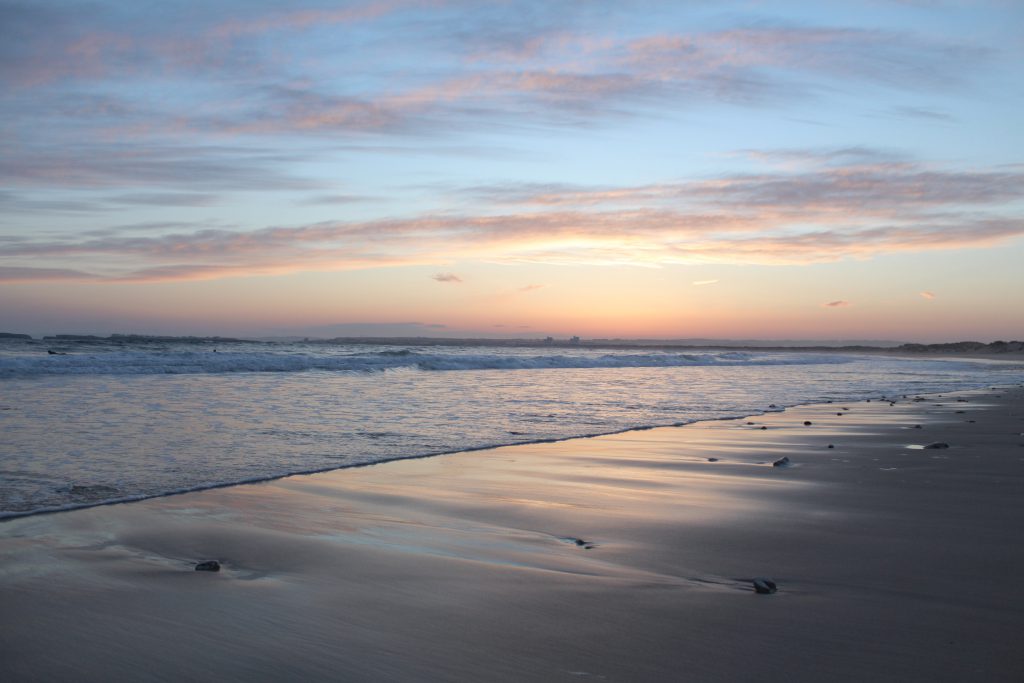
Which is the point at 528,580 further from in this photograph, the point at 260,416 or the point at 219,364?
the point at 219,364

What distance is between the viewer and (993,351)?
6806 cm

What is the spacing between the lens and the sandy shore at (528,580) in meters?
2.46

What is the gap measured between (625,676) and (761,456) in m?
5.30

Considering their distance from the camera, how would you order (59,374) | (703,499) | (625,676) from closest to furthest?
(625,676) < (703,499) < (59,374)

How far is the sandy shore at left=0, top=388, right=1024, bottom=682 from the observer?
2.46m

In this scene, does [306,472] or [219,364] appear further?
[219,364]

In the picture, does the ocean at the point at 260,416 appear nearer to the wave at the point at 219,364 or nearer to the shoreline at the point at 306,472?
the shoreline at the point at 306,472

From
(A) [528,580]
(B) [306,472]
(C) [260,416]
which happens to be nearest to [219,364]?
(C) [260,416]

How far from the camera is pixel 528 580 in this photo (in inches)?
131

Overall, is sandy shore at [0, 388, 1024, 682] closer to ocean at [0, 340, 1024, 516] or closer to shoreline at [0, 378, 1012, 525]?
shoreline at [0, 378, 1012, 525]

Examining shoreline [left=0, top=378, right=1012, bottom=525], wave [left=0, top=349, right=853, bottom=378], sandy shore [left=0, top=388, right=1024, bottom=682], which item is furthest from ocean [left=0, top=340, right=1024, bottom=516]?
sandy shore [left=0, top=388, right=1024, bottom=682]

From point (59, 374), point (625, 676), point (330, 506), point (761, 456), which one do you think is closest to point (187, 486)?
point (330, 506)

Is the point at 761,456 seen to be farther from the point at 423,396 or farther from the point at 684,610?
the point at 423,396

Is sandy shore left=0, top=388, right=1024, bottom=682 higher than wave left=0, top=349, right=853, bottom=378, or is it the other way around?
wave left=0, top=349, right=853, bottom=378
